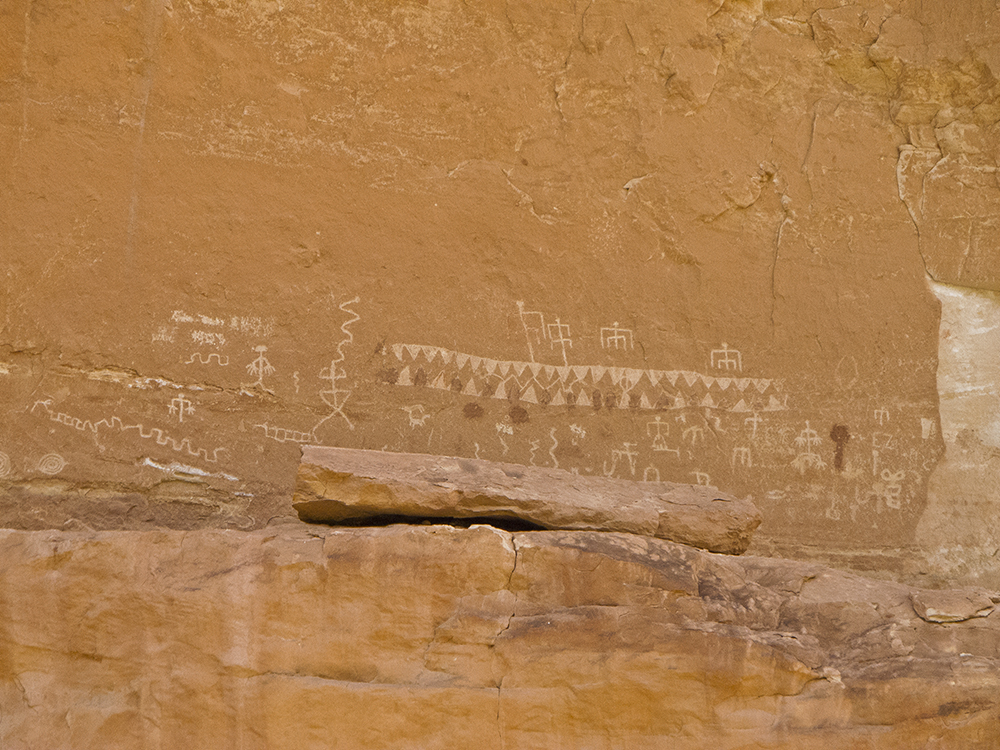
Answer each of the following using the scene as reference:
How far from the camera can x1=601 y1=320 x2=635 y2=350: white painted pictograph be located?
15.5 feet

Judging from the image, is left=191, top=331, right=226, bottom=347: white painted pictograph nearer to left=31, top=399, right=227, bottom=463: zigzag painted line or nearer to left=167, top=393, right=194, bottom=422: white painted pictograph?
left=167, top=393, right=194, bottom=422: white painted pictograph

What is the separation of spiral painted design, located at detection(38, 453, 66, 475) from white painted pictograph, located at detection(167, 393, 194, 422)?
45 cm

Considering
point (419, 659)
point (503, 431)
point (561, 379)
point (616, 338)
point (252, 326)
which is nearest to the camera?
point (419, 659)

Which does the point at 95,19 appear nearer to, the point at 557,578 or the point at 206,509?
the point at 206,509

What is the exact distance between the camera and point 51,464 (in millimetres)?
4051

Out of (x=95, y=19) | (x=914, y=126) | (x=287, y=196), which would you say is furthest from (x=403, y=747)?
(x=914, y=126)

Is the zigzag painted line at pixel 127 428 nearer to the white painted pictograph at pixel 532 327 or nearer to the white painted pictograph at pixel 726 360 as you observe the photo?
the white painted pictograph at pixel 532 327

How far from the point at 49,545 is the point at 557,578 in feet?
4.82

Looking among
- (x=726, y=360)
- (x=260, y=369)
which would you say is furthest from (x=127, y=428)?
(x=726, y=360)

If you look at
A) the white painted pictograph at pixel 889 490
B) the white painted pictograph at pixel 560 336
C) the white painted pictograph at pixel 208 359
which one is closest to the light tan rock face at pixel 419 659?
the white painted pictograph at pixel 208 359

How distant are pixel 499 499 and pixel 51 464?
1.97 meters

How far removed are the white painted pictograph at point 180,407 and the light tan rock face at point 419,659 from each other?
1.27 meters

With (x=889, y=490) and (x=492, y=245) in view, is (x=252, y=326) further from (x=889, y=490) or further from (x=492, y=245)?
(x=889, y=490)

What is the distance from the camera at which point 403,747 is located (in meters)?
2.80
